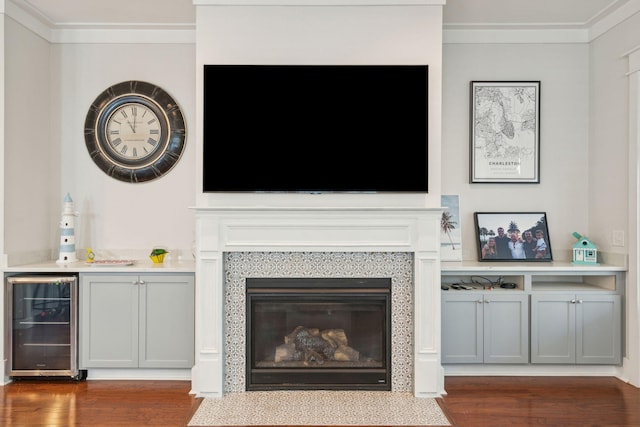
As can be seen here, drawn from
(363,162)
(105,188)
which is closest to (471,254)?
(363,162)

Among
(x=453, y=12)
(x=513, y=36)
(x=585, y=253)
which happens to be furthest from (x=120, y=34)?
(x=585, y=253)

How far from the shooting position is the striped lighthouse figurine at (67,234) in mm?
4168

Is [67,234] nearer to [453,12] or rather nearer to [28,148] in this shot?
[28,148]

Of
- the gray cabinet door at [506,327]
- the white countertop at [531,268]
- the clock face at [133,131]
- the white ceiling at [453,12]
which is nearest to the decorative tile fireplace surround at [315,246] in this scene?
the white countertop at [531,268]

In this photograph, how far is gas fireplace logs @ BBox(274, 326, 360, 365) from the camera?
12.4 feet

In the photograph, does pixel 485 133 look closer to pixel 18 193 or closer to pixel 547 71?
pixel 547 71

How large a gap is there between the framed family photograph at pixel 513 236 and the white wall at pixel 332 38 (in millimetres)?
918

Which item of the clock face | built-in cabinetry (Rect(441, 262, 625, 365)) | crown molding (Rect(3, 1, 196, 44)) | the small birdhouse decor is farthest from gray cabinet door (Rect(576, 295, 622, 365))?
crown molding (Rect(3, 1, 196, 44))

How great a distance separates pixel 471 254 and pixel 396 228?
114cm

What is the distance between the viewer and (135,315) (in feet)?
12.9

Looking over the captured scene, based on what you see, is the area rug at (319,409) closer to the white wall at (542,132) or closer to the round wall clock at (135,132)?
the white wall at (542,132)

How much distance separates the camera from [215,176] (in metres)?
3.62

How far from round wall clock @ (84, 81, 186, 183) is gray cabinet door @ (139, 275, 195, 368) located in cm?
99

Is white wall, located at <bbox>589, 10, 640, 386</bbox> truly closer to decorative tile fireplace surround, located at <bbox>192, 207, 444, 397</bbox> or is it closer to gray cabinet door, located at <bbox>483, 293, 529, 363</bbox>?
gray cabinet door, located at <bbox>483, 293, 529, 363</bbox>
